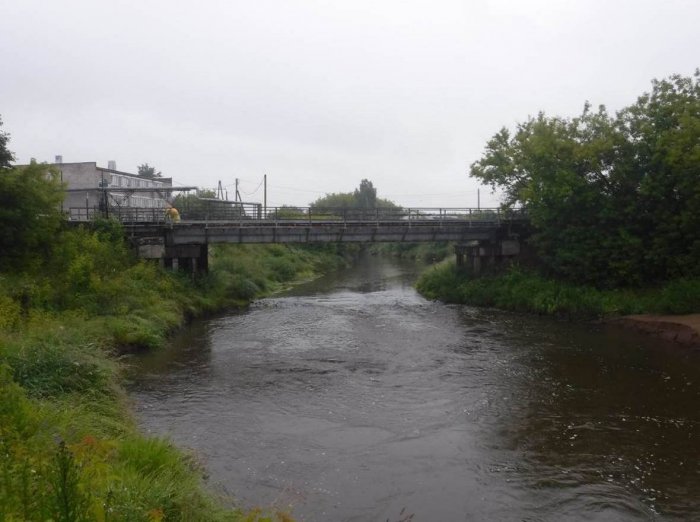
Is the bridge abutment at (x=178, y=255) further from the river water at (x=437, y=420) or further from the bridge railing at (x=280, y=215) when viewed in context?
the river water at (x=437, y=420)

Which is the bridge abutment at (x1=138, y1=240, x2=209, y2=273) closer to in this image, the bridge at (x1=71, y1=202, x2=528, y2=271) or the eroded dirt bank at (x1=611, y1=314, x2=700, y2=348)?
the bridge at (x1=71, y1=202, x2=528, y2=271)

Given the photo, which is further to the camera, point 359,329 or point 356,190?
point 356,190

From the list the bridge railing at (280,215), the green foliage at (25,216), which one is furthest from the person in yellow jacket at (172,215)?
the green foliage at (25,216)

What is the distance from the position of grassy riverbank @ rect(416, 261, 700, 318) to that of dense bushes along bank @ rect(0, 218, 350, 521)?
588 inches

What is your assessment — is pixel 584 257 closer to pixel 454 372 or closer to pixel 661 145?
pixel 661 145

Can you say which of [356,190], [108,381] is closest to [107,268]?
[108,381]

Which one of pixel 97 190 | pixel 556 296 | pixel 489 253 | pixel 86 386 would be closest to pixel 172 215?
pixel 97 190

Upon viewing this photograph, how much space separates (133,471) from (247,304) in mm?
27407

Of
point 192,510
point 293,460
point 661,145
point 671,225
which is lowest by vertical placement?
point 293,460

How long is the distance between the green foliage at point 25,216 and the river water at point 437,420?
279 inches

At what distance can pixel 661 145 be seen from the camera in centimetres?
2564

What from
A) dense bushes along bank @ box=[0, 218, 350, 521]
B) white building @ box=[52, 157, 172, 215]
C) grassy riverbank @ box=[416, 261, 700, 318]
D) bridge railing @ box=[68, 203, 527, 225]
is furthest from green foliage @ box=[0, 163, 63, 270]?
grassy riverbank @ box=[416, 261, 700, 318]

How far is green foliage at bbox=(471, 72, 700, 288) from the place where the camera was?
26047 mm

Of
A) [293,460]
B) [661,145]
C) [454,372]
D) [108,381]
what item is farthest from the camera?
[661,145]
